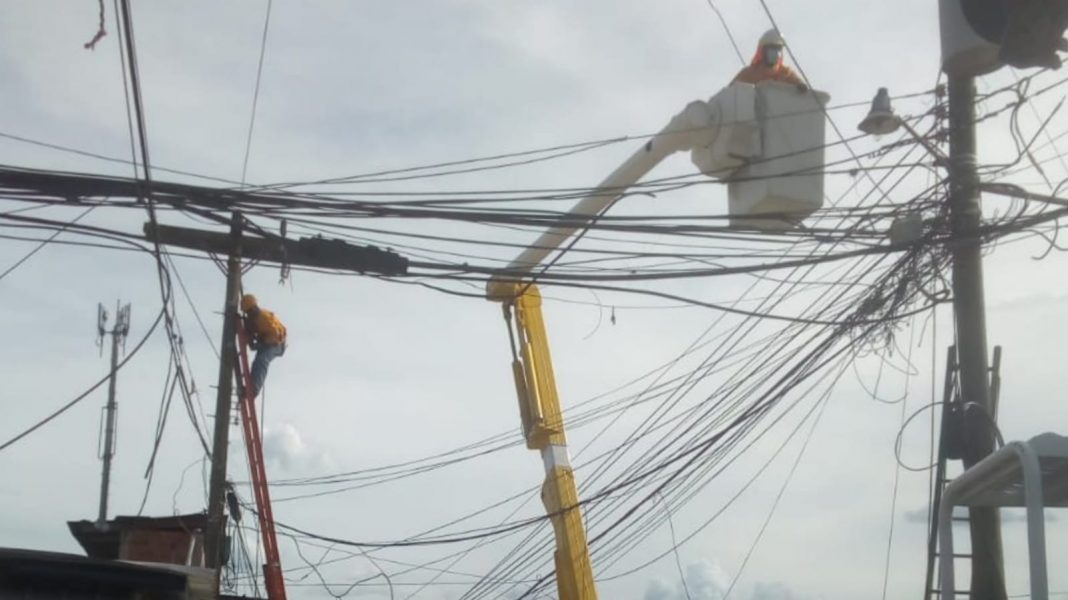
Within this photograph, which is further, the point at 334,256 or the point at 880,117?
the point at 880,117

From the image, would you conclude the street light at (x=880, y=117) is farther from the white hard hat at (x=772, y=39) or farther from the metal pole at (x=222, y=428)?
the metal pole at (x=222, y=428)

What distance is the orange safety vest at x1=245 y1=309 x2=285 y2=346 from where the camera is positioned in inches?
510

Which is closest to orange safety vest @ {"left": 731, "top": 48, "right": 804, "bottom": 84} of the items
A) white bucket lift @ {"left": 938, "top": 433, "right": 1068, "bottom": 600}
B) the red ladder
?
white bucket lift @ {"left": 938, "top": 433, "right": 1068, "bottom": 600}

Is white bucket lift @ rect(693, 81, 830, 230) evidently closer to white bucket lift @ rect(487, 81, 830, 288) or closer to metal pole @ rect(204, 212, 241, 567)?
white bucket lift @ rect(487, 81, 830, 288)

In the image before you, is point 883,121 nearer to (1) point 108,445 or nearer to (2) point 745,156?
(2) point 745,156

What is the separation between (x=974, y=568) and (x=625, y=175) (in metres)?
3.80

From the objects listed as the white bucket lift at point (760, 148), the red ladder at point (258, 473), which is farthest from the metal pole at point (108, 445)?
the white bucket lift at point (760, 148)

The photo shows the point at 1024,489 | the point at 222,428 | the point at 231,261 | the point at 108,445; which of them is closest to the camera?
the point at 1024,489

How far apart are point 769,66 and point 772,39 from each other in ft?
0.63

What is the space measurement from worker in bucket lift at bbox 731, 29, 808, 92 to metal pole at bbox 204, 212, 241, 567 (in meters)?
4.86

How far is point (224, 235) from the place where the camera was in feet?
35.0

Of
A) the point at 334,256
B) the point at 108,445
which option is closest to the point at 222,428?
the point at 334,256

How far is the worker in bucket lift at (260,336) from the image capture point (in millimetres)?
12961

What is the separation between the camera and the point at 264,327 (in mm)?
13008
